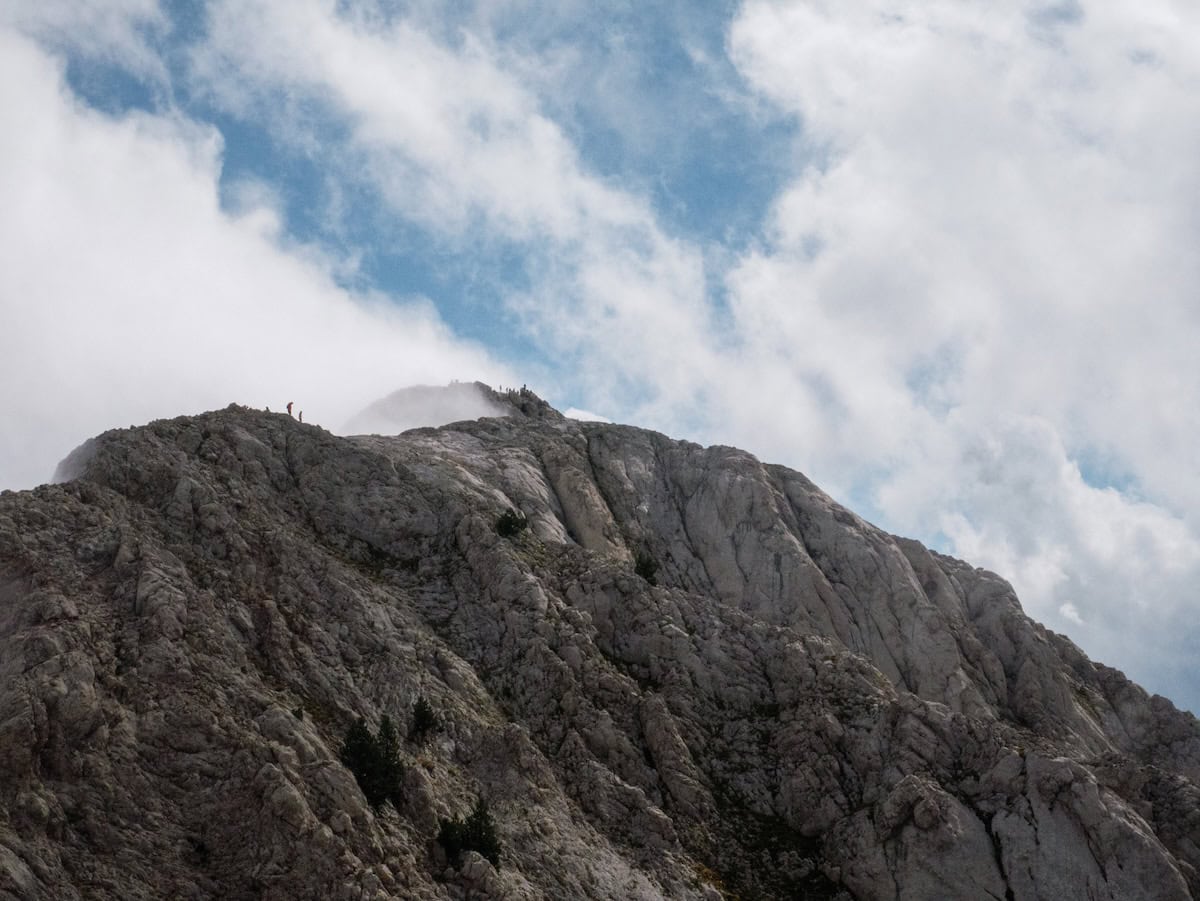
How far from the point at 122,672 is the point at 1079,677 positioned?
203 feet

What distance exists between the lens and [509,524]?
63219 mm

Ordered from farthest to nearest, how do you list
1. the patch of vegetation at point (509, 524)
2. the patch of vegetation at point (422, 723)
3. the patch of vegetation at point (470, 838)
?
the patch of vegetation at point (509, 524) < the patch of vegetation at point (422, 723) < the patch of vegetation at point (470, 838)

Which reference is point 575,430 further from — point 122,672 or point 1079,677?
point 122,672

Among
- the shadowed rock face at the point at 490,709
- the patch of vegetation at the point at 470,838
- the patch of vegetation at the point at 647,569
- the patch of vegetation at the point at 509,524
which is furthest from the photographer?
the patch of vegetation at the point at 647,569

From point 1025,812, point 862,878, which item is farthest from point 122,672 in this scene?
point 1025,812

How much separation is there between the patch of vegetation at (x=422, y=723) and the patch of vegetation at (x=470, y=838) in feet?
16.5

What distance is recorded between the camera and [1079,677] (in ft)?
249

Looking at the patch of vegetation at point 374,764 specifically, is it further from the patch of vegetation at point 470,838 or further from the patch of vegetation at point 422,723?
the patch of vegetation at point 422,723

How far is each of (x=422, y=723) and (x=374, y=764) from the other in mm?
4939

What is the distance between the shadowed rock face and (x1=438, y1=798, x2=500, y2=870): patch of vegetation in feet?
2.27

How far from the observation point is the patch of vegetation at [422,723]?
1908 inches

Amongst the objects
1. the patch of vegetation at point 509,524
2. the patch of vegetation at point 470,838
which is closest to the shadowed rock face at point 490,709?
the patch of vegetation at point 509,524

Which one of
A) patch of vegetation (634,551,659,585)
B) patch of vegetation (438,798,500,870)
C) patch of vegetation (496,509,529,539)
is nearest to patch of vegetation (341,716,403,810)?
patch of vegetation (438,798,500,870)

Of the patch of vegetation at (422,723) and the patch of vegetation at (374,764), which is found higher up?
the patch of vegetation at (422,723)
